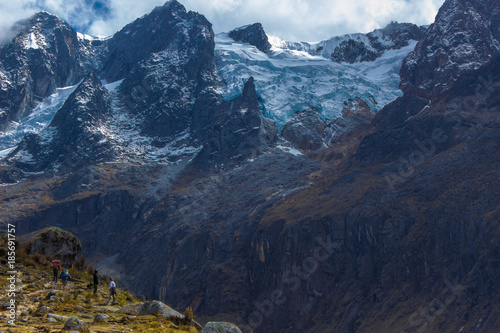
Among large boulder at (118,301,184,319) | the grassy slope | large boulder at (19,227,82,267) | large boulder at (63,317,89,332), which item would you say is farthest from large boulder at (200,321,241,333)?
large boulder at (19,227,82,267)

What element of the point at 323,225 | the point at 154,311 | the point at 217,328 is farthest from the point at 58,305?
the point at 323,225

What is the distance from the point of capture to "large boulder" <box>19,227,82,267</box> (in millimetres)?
40469

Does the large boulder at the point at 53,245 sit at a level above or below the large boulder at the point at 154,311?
above

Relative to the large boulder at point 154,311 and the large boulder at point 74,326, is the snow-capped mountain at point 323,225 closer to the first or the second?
the large boulder at point 154,311

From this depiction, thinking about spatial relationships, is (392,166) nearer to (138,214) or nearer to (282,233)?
(282,233)

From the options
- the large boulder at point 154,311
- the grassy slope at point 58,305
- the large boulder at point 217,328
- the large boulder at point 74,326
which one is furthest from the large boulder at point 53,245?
the large boulder at point 217,328

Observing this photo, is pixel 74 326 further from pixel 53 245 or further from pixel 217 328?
pixel 53 245

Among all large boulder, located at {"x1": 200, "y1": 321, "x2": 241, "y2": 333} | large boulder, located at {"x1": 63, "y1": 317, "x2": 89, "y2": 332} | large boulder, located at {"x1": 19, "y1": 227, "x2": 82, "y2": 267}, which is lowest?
large boulder, located at {"x1": 200, "y1": 321, "x2": 241, "y2": 333}

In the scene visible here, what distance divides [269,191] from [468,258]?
6453 cm

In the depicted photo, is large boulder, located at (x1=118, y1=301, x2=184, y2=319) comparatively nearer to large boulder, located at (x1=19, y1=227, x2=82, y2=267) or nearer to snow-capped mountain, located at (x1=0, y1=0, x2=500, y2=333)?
large boulder, located at (x1=19, y1=227, x2=82, y2=267)

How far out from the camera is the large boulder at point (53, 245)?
133ft

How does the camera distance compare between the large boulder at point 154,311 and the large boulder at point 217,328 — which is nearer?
the large boulder at point 217,328

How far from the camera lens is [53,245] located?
4112 centimetres

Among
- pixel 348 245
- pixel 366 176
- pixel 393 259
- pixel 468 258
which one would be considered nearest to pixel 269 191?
pixel 366 176
